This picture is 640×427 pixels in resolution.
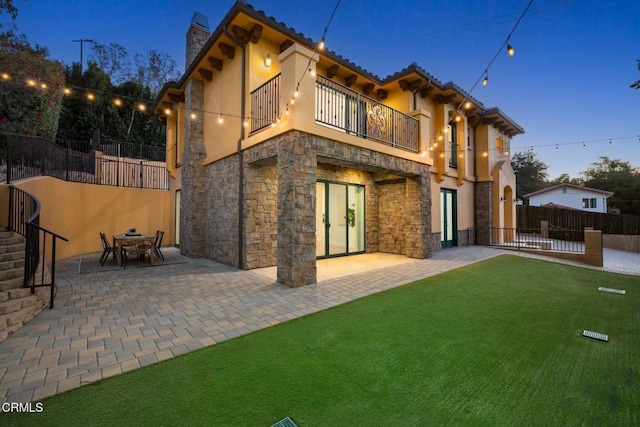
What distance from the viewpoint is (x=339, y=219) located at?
8773 mm

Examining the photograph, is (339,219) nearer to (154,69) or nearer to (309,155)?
(309,155)

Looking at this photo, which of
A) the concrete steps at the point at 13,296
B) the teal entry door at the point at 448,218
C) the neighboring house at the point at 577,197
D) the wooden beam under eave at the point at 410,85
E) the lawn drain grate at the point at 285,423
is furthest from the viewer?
the neighboring house at the point at 577,197

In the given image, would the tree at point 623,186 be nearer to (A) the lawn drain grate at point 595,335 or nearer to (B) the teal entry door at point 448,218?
(B) the teal entry door at point 448,218

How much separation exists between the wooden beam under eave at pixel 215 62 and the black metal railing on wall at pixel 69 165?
559 centimetres

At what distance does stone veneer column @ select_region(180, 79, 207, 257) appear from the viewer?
28.6 feet

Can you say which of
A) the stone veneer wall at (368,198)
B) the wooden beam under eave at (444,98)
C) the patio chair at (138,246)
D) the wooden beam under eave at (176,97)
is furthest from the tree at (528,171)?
the patio chair at (138,246)

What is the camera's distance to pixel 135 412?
6.18 feet

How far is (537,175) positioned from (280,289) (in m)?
39.0

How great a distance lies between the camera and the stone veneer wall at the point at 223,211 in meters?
7.17

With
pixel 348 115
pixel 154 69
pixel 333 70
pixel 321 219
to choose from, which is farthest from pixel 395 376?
pixel 154 69

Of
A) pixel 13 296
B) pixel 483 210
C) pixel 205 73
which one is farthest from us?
pixel 483 210

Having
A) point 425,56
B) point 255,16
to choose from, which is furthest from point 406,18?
point 255,16

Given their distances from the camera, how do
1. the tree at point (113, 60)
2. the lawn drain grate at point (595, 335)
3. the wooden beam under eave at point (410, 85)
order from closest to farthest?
the lawn drain grate at point (595, 335) → the wooden beam under eave at point (410, 85) → the tree at point (113, 60)

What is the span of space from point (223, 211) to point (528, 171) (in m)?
36.8
